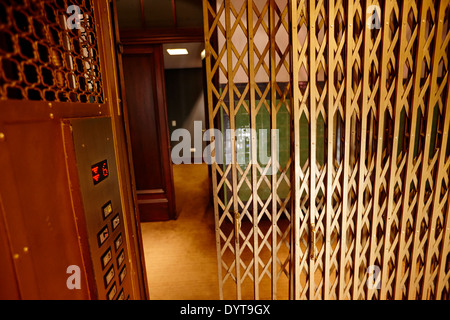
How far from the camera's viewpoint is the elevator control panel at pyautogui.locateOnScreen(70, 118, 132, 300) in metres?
1.01

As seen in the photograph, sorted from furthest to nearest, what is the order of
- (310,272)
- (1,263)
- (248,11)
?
1. (310,272)
2. (248,11)
3. (1,263)

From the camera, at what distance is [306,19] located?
60.7 inches

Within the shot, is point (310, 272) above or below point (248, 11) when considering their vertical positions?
below

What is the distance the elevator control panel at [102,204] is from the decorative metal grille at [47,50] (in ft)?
0.58

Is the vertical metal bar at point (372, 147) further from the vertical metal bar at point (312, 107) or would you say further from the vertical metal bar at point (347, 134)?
the vertical metal bar at point (312, 107)

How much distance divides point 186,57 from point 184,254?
17.2 ft

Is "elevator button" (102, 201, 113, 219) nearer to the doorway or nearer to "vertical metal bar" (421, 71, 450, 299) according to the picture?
the doorway

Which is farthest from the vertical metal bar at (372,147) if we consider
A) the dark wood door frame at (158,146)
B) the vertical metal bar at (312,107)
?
the dark wood door frame at (158,146)

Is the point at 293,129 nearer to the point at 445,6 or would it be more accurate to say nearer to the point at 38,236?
the point at 445,6

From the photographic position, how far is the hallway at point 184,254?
2.40 meters

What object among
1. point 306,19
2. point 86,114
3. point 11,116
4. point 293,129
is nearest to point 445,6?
point 306,19

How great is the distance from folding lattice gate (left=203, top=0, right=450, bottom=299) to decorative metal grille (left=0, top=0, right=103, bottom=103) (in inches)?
28.0
